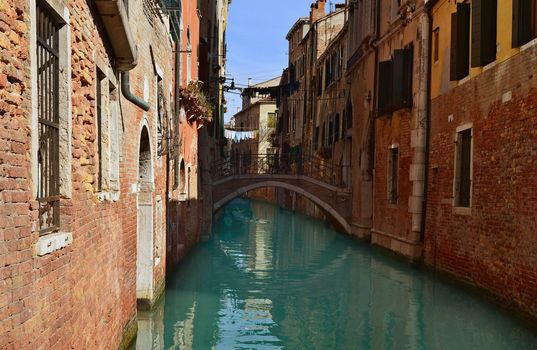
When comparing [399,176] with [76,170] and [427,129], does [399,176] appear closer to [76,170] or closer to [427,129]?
[427,129]

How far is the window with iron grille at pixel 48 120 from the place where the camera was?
362 centimetres

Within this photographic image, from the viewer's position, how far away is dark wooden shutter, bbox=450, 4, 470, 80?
10695 millimetres

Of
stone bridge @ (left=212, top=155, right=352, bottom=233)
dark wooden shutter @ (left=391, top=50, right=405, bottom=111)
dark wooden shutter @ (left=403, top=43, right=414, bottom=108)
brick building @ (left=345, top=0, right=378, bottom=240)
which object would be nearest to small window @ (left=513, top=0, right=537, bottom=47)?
dark wooden shutter @ (left=403, top=43, right=414, bottom=108)

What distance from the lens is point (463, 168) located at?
1091cm

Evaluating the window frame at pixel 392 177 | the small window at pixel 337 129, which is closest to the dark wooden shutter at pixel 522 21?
the window frame at pixel 392 177

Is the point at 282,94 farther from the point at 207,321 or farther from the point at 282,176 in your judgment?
the point at 207,321

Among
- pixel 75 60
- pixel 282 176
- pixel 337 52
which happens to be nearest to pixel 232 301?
pixel 75 60

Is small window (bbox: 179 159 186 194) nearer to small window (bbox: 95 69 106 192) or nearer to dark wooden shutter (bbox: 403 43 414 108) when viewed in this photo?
dark wooden shutter (bbox: 403 43 414 108)

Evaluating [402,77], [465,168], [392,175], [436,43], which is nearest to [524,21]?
[465,168]

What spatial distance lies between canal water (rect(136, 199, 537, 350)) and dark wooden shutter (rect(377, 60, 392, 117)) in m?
3.71

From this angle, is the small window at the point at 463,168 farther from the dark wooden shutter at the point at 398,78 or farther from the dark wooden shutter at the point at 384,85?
the dark wooden shutter at the point at 384,85

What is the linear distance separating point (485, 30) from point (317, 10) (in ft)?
78.4

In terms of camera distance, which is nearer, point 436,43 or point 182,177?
point 436,43

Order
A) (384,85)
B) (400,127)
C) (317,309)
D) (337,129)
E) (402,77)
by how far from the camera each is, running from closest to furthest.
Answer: (317,309)
(402,77)
(400,127)
(384,85)
(337,129)
